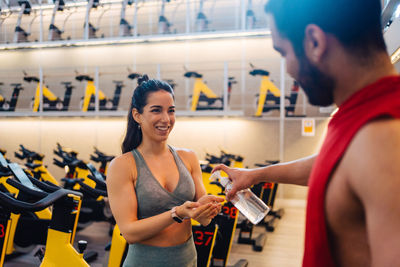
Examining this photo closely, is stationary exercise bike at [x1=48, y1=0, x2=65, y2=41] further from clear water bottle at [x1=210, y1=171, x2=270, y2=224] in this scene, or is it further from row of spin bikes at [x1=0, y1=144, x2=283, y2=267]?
clear water bottle at [x1=210, y1=171, x2=270, y2=224]

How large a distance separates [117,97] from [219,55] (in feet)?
9.16

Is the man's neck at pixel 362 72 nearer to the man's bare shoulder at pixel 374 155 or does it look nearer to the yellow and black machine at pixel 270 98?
the man's bare shoulder at pixel 374 155

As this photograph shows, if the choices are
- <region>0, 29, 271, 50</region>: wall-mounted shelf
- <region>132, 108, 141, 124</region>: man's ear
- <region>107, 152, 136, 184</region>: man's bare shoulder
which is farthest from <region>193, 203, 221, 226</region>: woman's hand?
<region>0, 29, 271, 50</region>: wall-mounted shelf

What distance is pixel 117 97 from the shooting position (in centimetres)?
885

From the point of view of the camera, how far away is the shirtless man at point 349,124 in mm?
473

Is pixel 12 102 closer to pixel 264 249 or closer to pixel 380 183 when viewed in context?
pixel 264 249

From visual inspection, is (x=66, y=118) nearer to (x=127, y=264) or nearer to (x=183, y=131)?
(x=183, y=131)

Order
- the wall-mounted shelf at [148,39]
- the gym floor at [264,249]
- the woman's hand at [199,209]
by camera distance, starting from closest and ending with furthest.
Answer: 1. the woman's hand at [199,209]
2. the gym floor at [264,249]
3. the wall-mounted shelf at [148,39]

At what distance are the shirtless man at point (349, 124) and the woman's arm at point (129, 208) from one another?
0.79 meters

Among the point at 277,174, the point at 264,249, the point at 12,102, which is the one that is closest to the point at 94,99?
the point at 12,102

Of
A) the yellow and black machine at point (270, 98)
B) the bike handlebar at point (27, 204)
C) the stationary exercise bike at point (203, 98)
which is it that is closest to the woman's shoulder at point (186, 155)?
the bike handlebar at point (27, 204)

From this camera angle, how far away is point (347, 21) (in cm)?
56

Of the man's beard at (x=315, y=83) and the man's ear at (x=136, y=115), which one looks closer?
the man's beard at (x=315, y=83)

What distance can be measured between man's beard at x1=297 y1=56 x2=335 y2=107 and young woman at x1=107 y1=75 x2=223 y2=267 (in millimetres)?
798
